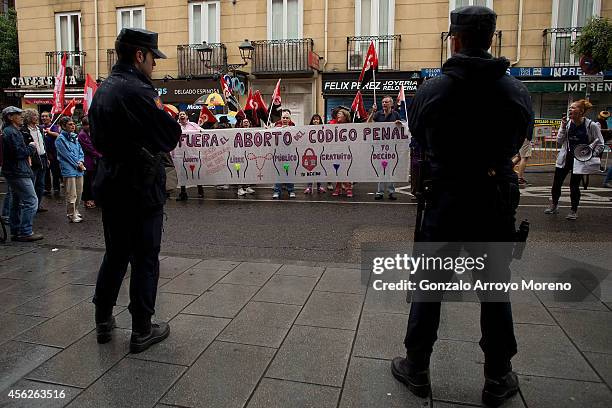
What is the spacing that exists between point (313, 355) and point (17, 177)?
222 inches

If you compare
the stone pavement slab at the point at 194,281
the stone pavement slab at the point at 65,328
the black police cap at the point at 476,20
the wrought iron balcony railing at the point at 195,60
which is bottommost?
the stone pavement slab at the point at 65,328

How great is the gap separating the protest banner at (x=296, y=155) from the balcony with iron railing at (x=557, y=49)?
11969 millimetres

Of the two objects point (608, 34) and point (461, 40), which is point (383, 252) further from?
point (608, 34)

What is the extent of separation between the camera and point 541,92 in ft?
62.4

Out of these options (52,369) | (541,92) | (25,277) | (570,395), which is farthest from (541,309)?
(541,92)

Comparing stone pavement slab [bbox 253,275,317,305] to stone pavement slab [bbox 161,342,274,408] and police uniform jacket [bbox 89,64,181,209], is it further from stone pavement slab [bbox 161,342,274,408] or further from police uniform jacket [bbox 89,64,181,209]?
police uniform jacket [bbox 89,64,181,209]

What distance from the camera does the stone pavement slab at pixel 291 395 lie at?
8.77ft

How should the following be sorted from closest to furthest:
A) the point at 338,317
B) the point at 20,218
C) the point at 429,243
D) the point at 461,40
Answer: the point at 461,40, the point at 429,243, the point at 338,317, the point at 20,218

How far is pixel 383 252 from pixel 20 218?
5043 mm

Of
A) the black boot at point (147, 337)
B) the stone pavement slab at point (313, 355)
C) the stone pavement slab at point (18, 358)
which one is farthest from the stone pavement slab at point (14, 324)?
the stone pavement slab at point (313, 355)

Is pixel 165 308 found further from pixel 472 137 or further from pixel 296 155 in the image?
pixel 296 155

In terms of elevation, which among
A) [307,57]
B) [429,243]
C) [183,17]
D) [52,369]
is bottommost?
[52,369]

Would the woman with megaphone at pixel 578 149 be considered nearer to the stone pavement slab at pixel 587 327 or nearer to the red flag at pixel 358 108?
the stone pavement slab at pixel 587 327

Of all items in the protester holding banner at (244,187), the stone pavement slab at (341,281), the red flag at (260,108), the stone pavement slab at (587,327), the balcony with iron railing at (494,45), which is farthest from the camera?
the balcony with iron railing at (494,45)
